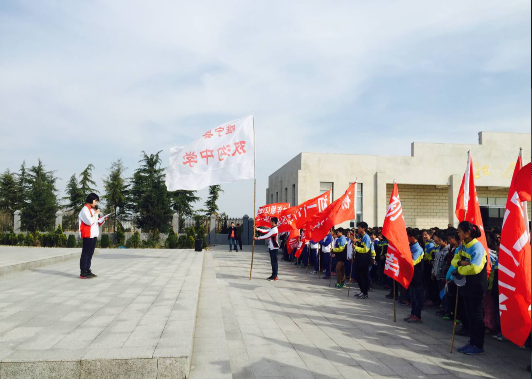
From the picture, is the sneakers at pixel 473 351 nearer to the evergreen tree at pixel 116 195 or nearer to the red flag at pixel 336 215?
the red flag at pixel 336 215

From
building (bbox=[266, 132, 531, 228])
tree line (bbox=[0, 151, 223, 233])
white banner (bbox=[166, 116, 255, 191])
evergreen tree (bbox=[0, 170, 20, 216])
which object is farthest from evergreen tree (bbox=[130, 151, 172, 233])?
white banner (bbox=[166, 116, 255, 191])

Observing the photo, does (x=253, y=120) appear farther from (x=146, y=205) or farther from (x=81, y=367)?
(x=146, y=205)

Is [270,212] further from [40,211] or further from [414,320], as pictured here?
[40,211]

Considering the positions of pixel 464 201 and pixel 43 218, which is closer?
pixel 464 201

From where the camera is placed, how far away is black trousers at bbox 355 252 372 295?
977cm

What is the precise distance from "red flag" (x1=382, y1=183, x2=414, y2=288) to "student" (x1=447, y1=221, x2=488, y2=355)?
1541 millimetres

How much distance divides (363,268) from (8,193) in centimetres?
3753

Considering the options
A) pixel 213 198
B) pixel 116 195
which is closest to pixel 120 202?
pixel 116 195

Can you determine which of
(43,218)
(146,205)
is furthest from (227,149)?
(43,218)

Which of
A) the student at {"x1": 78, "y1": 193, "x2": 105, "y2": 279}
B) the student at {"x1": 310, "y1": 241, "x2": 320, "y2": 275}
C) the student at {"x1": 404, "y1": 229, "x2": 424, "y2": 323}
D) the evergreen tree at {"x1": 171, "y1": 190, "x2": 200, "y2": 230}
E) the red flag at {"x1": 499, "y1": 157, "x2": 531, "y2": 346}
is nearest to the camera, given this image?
the red flag at {"x1": 499, "y1": 157, "x2": 531, "y2": 346}

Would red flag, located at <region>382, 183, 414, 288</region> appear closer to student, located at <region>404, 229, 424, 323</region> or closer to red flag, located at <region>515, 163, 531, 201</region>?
student, located at <region>404, 229, 424, 323</region>

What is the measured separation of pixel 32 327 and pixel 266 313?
3.99 meters

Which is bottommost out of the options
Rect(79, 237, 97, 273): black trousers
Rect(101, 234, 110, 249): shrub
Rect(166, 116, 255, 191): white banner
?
→ Rect(101, 234, 110, 249): shrub

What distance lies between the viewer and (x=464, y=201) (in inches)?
353
